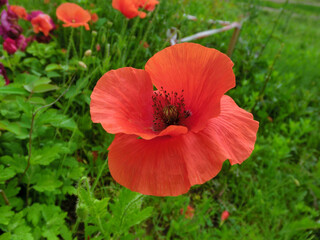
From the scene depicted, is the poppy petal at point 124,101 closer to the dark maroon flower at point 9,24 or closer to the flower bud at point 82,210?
the flower bud at point 82,210

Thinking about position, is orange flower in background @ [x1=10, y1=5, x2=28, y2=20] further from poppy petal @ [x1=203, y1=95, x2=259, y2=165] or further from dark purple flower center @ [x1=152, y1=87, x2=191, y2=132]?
poppy petal @ [x1=203, y1=95, x2=259, y2=165]

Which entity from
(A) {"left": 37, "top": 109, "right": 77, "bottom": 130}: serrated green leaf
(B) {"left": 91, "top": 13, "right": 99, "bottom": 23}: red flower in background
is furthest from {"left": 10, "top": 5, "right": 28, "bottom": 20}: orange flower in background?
(A) {"left": 37, "top": 109, "right": 77, "bottom": 130}: serrated green leaf

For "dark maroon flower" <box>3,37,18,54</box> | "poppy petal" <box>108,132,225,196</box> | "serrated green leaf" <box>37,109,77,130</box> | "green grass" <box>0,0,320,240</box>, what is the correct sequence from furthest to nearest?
"dark maroon flower" <box>3,37,18,54</box> → "serrated green leaf" <box>37,109,77,130</box> → "green grass" <box>0,0,320,240</box> → "poppy petal" <box>108,132,225,196</box>

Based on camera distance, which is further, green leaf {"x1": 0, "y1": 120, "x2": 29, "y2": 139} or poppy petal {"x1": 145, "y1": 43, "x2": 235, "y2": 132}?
green leaf {"x1": 0, "y1": 120, "x2": 29, "y2": 139}

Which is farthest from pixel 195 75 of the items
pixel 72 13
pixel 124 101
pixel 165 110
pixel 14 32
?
pixel 14 32

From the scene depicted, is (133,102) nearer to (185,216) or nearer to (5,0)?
(185,216)

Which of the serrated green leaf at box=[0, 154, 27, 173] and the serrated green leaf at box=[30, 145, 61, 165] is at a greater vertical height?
the serrated green leaf at box=[30, 145, 61, 165]
